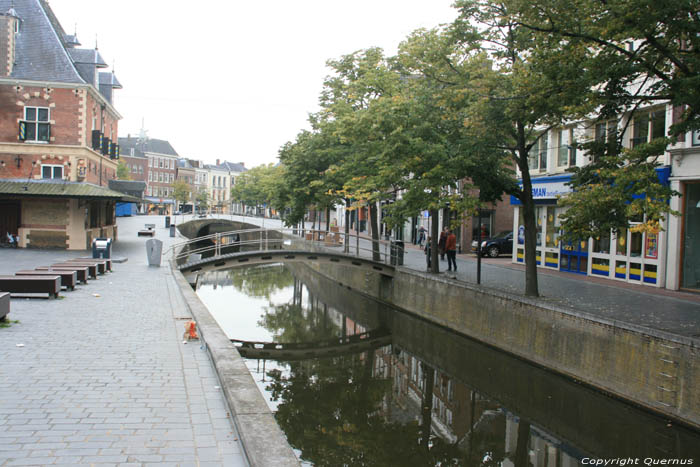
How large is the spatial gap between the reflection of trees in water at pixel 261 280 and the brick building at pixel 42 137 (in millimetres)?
8571

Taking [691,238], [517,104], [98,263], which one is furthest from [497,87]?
[98,263]

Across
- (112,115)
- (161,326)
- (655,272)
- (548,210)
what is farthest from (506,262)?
(112,115)

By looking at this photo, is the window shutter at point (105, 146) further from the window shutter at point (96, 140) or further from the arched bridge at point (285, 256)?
the arched bridge at point (285, 256)

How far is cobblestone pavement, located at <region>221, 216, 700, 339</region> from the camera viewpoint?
39.6 feet

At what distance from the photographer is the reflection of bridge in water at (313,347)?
16.6m

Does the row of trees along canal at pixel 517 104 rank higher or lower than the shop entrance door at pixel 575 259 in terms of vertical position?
higher

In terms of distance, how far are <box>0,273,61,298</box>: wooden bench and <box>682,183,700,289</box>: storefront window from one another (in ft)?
56.0

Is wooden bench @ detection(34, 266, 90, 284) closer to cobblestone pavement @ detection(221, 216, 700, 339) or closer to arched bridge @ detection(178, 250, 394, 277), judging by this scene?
arched bridge @ detection(178, 250, 394, 277)

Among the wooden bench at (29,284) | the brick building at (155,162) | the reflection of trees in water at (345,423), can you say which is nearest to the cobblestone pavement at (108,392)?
the wooden bench at (29,284)

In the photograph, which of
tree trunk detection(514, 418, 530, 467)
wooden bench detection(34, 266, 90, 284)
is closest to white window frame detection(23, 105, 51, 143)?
wooden bench detection(34, 266, 90, 284)

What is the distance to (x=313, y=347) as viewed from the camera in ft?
58.7

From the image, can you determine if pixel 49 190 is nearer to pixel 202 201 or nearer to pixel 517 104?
pixel 517 104

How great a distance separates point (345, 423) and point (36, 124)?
24246mm

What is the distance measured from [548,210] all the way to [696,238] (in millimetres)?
7734
